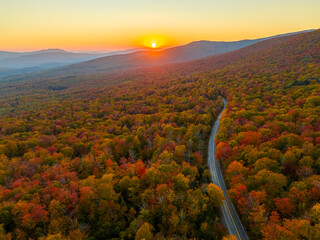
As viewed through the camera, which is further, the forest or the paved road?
the paved road

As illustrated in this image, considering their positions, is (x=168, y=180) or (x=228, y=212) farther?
(x=168, y=180)

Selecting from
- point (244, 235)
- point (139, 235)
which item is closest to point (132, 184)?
point (139, 235)

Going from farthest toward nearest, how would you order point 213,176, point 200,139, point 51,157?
point 200,139
point 51,157
point 213,176

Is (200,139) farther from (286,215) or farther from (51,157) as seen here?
(51,157)

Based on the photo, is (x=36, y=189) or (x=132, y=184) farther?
(x=132, y=184)

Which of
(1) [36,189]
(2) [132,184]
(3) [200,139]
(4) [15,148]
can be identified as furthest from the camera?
(3) [200,139]

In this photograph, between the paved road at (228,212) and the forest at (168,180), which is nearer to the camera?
the forest at (168,180)

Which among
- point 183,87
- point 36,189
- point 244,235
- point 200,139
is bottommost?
point 244,235

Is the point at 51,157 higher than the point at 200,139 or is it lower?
higher

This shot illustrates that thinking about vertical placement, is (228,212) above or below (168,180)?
below

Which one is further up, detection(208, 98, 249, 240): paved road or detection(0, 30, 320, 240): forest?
detection(0, 30, 320, 240): forest

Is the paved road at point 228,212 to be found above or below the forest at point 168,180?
below
